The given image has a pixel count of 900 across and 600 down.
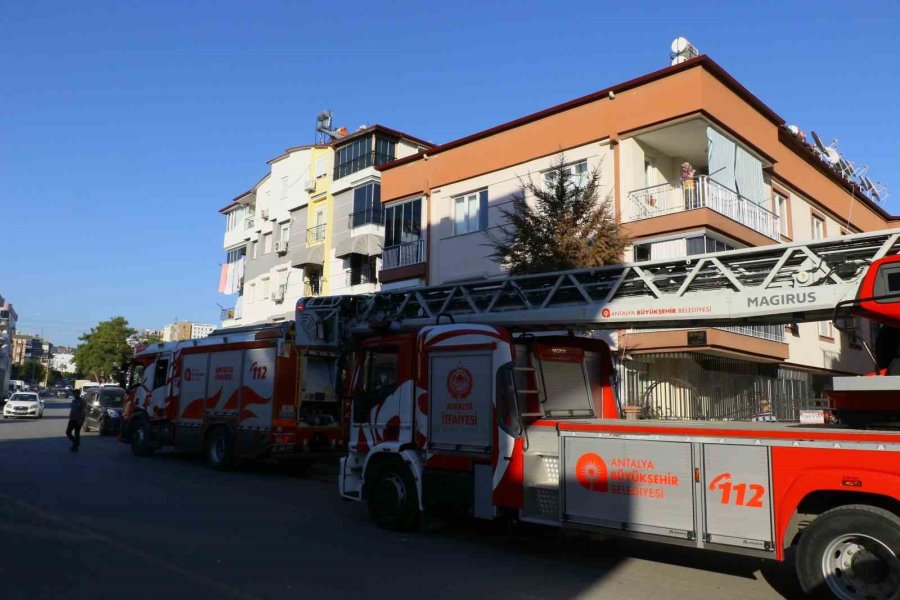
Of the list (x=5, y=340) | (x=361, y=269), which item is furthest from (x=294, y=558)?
(x=5, y=340)

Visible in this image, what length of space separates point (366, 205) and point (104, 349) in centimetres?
6797

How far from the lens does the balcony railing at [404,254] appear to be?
26.0 m

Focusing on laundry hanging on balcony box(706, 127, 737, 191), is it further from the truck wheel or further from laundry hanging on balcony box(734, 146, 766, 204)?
the truck wheel

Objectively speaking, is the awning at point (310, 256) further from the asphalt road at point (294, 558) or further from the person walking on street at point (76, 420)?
the asphalt road at point (294, 558)

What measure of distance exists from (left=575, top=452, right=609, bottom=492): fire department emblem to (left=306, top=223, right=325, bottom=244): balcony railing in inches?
1171

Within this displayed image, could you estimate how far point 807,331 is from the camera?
2492 centimetres

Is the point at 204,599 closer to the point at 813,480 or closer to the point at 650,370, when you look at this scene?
the point at 813,480

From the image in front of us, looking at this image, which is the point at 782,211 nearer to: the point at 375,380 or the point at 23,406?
the point at 375,380

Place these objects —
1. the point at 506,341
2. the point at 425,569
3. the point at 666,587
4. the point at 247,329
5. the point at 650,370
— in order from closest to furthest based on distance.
A: the point at 666,587
the point at 425,569
the point at 506,341
the point at 247,329
the point at 650,370

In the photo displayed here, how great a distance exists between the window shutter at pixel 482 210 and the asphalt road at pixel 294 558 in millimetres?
13824

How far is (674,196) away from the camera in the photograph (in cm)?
2023

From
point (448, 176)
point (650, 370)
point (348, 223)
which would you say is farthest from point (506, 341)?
point (348, 223)

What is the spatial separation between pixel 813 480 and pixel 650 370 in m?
15.2

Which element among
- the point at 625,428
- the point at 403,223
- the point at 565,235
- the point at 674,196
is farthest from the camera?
the point at 403,223
